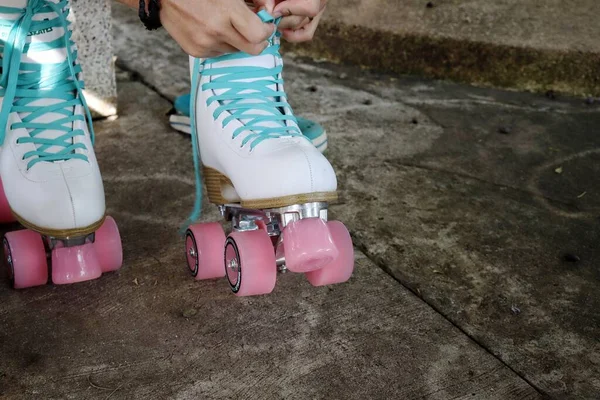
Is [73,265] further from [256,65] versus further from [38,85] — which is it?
[256,65]

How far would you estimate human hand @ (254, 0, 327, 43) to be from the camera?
55.9 inches

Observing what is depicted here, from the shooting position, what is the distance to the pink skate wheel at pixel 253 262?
1.45m

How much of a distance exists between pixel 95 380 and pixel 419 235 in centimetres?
91

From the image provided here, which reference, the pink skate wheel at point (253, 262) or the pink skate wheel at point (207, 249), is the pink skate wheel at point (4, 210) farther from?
the pink skate wheel at point (253, 262)

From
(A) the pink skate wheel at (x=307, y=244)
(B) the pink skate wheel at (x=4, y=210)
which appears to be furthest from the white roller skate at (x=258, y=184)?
(B) the pink skate wheel at (x=4, y=210)

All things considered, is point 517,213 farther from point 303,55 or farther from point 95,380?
point 303,55

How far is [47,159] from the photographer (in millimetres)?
1585

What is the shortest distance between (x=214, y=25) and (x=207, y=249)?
0.51 metres

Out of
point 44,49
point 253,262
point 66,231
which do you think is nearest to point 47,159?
point 66,231

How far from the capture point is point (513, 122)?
272cm

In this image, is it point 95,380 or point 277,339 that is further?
point 277,339

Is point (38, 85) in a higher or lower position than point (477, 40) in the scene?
higher

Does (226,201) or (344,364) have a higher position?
(226,201)

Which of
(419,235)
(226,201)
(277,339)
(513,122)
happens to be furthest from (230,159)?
(513,122)
